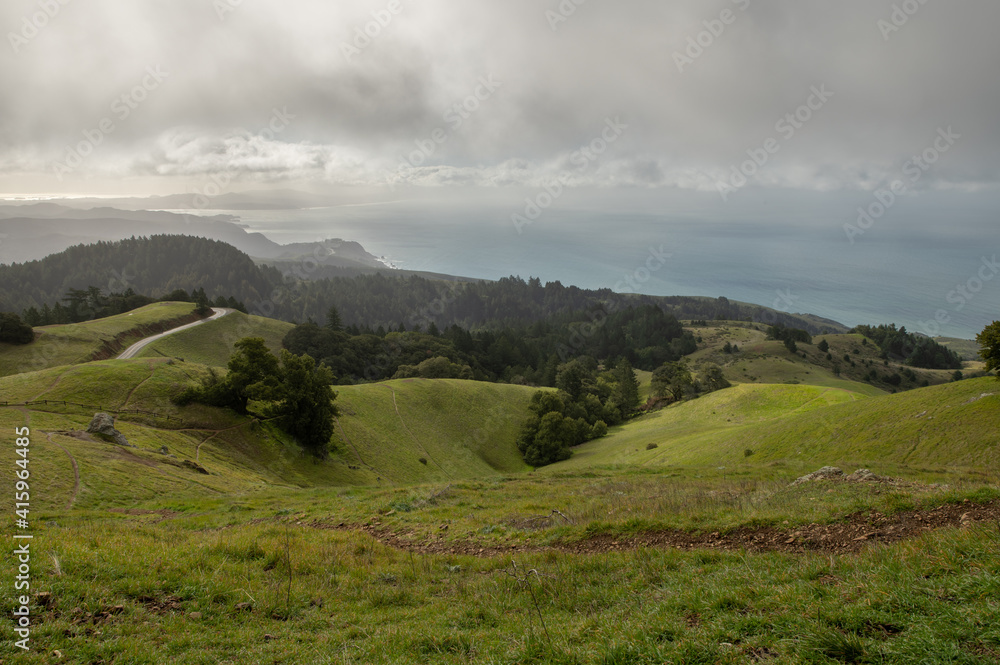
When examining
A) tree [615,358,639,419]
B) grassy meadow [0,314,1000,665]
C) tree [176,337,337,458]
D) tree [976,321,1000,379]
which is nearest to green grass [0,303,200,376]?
tree [176,337,337,458]

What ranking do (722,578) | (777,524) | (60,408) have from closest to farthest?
(722,578) → (777,524) → (60,408)

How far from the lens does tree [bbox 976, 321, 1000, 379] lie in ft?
89.7

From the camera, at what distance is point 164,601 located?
7.64m

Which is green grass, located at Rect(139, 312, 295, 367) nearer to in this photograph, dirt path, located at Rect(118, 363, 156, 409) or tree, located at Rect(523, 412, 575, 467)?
dirt path, located at Rect(118, 363, 156, 409)

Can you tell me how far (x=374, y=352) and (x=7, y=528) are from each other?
102 metres

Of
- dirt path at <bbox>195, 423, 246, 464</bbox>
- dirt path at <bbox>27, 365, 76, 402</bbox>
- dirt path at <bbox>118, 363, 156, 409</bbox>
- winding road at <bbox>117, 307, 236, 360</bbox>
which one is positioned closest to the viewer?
dirt path at <bbox>195, 423, 246, 464</bbox>

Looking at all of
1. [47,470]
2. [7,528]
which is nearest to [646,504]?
[7,528]

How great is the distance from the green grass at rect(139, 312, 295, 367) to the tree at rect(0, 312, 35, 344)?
13413 millimetres

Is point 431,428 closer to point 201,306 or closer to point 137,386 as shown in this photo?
point 137,386

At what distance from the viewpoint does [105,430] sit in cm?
2541

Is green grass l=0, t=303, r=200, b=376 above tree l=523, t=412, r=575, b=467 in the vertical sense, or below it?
above

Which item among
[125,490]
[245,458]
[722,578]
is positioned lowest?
[245,458]

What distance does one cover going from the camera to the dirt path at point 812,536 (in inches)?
347

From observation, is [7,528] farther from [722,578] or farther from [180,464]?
[722,578]
